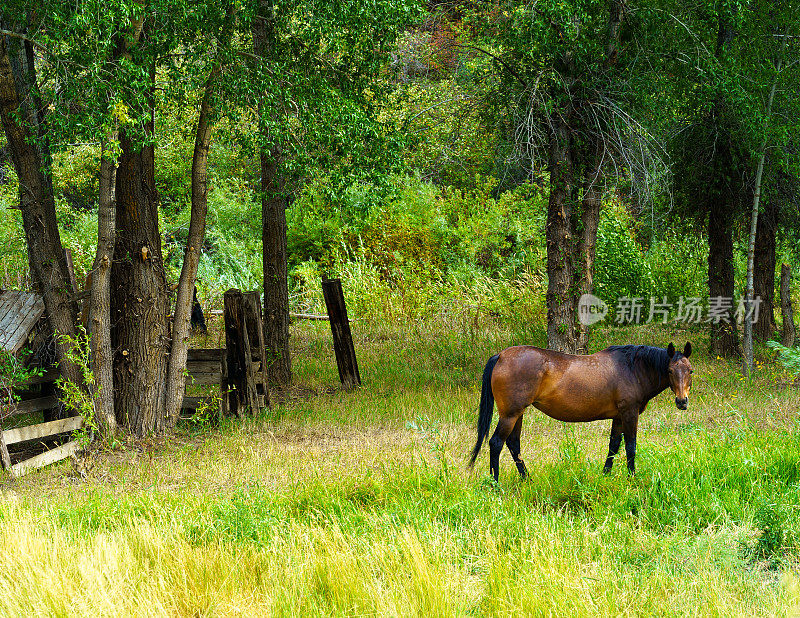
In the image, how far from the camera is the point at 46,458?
29.1ft

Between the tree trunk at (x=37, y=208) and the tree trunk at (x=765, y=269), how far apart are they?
13234 millimetres

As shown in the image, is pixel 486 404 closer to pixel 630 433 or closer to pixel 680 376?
pixel 630 433

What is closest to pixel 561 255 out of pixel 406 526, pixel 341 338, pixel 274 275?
pixel 341 338

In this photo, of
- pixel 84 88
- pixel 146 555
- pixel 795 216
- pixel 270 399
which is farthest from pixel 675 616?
pixel 795 216

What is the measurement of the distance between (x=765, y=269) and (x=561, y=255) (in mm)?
6531

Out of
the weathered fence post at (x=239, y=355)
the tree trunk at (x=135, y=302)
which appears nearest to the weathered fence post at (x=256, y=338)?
the weathered fence post at (x=239, y=355)

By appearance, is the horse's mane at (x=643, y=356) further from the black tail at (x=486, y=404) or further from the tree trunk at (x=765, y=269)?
the tree trunk at (x=765, y=269)

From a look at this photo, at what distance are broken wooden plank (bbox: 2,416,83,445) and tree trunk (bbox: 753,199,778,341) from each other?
44.1 feet

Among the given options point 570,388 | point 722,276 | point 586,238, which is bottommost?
point 570,388

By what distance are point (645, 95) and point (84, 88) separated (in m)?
8.56

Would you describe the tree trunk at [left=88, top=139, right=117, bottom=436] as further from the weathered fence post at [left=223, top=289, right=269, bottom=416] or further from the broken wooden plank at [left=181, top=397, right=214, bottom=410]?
the weathered fence post at [left=223, top=289, right=269, bottom=416]

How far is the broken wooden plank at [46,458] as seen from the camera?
8441 millimetres

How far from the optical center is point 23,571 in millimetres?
5590

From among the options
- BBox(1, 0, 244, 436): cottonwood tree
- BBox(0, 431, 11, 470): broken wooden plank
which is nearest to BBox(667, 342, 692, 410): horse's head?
BBox(1, 0, 244, 436): cottonwood tree
